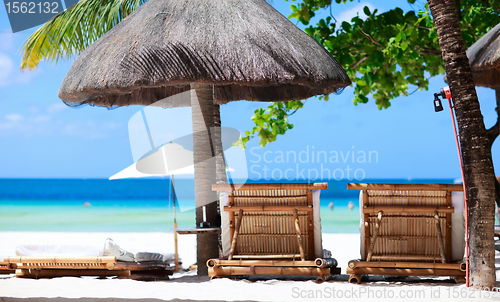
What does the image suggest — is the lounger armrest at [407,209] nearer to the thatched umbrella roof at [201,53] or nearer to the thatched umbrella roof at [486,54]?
the thatched umbrella roof at [201,53]

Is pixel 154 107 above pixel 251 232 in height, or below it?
above

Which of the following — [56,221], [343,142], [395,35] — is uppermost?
[343,142]

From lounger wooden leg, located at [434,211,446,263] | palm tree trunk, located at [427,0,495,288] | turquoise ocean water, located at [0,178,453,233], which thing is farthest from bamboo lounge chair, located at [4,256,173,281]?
turquoise ocean water, located at [0,178,453,233]

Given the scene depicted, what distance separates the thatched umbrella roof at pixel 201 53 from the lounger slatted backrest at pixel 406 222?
44.6 inches

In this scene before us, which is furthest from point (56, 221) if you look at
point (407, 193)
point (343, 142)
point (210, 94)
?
point (343, 142)

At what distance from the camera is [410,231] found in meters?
4.11

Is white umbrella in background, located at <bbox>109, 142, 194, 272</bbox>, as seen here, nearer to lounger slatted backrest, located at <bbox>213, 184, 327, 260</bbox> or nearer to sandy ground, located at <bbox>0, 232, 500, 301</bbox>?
lounger slatted backrest, located at <bbox>213, 184, 327, 260</bbox>

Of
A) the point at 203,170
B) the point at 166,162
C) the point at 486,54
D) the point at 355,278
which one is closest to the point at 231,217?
the point at 203,170

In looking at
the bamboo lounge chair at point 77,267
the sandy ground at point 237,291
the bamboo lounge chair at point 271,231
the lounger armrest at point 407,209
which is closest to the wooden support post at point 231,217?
the bamboo lounge chair at point 271,231

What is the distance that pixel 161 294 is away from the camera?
3561 mm

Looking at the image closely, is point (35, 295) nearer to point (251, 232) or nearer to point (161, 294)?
point (161, 294)

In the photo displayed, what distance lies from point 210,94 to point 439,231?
8.26 feet

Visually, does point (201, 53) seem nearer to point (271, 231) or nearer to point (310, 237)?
point (271, 231)

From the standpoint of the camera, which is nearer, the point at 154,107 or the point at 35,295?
the point at 35,295
